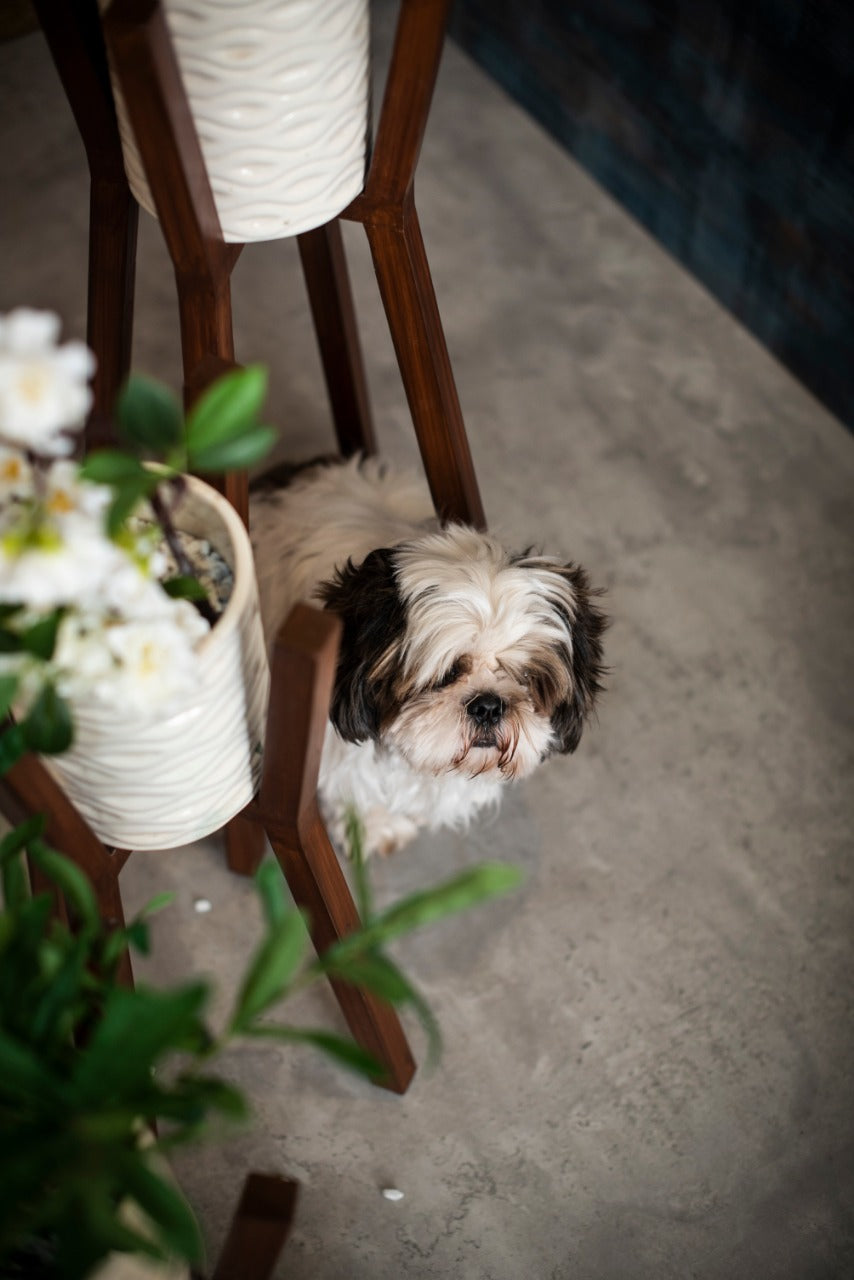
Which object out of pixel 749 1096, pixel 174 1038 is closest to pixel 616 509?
pixel 749 1096

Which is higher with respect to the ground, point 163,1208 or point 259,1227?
point 163,1208

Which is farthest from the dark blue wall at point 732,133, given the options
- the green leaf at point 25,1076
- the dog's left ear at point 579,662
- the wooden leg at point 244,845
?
the green leaf at point 25,1076

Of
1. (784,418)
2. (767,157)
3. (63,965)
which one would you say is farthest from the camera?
(784,418)

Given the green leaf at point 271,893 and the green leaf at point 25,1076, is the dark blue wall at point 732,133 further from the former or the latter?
the green leaf at point 25,1076

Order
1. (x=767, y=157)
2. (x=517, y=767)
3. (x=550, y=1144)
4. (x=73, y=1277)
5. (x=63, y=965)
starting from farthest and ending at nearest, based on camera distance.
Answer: (x=767, y=157) < (x=550, y=1144) < (x=517, y=767) < (x=63, y=965) < (x=73, y=1277)

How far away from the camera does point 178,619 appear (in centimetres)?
93

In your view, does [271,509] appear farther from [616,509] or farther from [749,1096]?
[749,1096]

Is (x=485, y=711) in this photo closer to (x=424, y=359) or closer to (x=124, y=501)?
(x=424, y=359)

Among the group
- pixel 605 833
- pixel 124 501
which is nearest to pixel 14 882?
pixel 124 501

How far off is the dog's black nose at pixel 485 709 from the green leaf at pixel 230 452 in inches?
26.9

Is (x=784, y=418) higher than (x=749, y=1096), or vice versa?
(x=784, y=418)

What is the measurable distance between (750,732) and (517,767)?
743 millimetres

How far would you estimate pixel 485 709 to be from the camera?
4.89ft

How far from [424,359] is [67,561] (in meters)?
0.89
